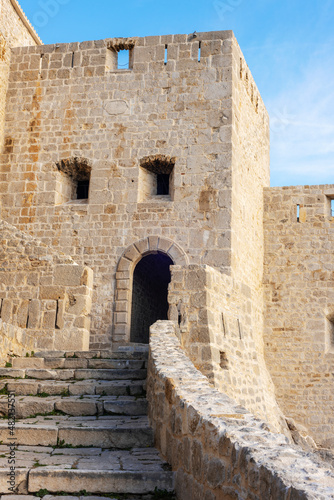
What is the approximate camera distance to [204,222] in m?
12.5

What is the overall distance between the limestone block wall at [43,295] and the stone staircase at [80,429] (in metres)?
1.03

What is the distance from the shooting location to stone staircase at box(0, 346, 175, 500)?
3941mm

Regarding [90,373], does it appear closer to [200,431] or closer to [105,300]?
[200,431]

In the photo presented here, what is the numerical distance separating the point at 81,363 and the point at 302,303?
334 inches

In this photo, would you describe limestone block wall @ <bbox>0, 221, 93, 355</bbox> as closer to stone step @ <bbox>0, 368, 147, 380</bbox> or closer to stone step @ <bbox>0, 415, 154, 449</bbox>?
stone step @ <bbox>0, 368, 147, 380</bbox>

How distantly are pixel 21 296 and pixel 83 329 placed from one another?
3.57 feet

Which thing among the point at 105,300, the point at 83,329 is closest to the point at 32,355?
the point at 83,329

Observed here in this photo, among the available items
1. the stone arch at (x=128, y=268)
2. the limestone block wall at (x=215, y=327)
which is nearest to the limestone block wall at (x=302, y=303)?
the stone arch at (x=128, y=268)

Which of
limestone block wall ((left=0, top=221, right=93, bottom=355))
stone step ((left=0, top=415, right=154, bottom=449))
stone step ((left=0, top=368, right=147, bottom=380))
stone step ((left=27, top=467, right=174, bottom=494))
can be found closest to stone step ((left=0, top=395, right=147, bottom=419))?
stone step ((left=0, top=415, right=154, bottom=449))

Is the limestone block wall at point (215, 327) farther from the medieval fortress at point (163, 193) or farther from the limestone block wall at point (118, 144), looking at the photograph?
the limestone block wall at point (118, 144)

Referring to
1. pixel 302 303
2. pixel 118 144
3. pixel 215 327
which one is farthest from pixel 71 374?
pixel 302 303

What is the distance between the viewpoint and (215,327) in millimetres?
7836

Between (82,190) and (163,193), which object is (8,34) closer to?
(82,190)

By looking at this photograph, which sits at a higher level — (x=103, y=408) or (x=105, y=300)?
(x=105, y=300)
